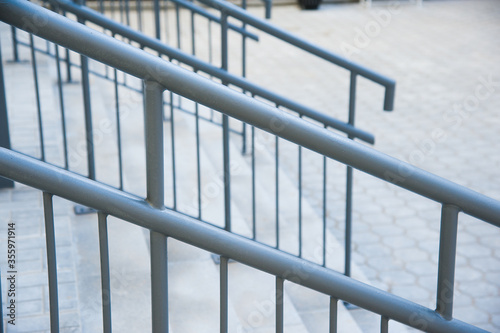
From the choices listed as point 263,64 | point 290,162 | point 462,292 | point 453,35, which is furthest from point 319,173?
point 453,35

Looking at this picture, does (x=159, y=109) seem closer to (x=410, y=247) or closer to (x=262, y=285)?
(x=262, y=285)

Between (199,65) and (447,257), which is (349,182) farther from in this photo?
(447,257)

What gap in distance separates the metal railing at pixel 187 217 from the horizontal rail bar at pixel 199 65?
72.0 inches

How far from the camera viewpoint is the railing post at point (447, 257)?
1.65m

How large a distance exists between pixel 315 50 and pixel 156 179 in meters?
2.23

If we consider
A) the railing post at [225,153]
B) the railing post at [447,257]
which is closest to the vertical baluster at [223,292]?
the railing post at [447,257]

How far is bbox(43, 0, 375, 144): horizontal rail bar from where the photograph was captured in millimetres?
3400

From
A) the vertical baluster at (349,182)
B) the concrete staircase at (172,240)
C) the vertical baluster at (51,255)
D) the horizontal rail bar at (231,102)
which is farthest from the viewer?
the vertical baluster at (349,182)

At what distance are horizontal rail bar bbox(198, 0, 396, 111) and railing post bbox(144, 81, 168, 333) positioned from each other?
2095mm

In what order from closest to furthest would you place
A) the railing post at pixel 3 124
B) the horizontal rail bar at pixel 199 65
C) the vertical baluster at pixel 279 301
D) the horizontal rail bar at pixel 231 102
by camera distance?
the horizontal rail bar at pixel 231 102 < the vertical baluster at pixel 279 301 < the horizontal rail bar at pixel 199 65 < the railing post at pixel 3 124

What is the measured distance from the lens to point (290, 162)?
6.50 meters

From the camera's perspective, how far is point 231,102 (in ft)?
4.86

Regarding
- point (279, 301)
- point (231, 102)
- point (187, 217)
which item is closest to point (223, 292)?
point (279, 301)

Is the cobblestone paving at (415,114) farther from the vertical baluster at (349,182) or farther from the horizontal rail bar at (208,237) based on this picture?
the horizontal rail bar at (208,237)
